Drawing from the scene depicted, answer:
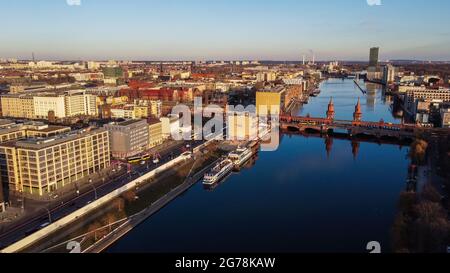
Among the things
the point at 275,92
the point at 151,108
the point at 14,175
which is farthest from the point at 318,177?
the point at 275,92

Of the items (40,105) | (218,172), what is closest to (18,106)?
(40,105)

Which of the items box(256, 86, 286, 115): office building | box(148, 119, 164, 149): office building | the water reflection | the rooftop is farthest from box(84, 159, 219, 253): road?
box(256, 86, 286, 115): office building

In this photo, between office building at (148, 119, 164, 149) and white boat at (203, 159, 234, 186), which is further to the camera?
office building at (148, 119, 164, 149)

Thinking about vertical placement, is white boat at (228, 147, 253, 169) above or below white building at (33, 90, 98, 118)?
below

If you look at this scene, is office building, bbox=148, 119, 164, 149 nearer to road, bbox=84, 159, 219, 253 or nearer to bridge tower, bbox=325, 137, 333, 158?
road, bbox=84, 159, 219, 253

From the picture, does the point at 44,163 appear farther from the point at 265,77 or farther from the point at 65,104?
the point at 265,77

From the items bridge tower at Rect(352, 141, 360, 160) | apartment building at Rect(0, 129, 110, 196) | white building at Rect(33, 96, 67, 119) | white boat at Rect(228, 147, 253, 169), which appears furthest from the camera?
white building at Rect(33, 96, 67, 119)

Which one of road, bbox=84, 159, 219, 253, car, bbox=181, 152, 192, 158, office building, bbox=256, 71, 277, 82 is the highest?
office building, bbox=256, 71, 277, 82

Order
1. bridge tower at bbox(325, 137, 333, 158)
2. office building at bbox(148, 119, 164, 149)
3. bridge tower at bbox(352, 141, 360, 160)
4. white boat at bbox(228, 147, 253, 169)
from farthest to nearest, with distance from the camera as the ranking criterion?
1. bridge tower at bbox(325, 137, 333, 158)
2. bridge tower at bbox(352, 141, 360, 160)
3. office building at bbox(148, 119, 164, 149)
4. white boat at bbox(228, 147, 253, 169)
